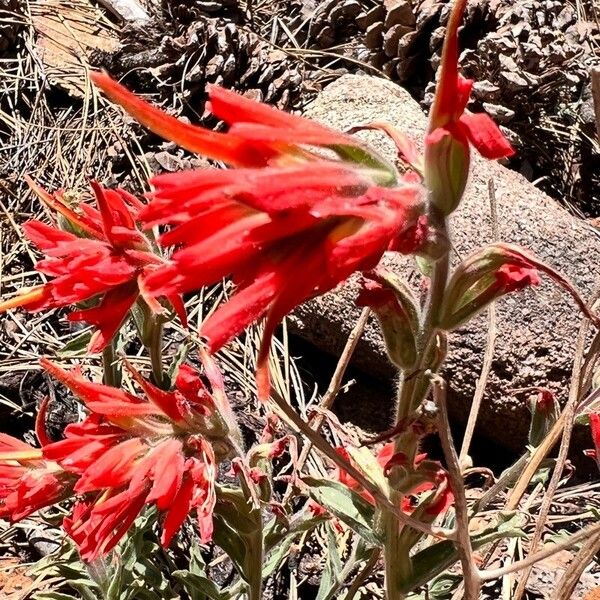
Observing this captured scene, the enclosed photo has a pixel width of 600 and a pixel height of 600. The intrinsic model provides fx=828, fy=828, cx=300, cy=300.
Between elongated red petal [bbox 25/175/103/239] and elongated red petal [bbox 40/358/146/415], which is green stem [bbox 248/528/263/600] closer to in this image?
elongated red petal [bbox 40/358/146/415]

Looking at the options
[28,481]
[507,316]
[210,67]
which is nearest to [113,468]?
[28,481]

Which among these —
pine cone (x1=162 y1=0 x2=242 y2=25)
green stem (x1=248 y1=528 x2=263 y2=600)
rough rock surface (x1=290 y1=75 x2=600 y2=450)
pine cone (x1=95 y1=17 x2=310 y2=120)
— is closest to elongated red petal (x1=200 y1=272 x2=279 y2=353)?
green stem (x1=248 y1=528 x2=263 y2=600)

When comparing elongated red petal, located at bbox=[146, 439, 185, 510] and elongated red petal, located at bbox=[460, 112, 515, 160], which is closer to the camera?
elongated red petal, located at bbox=[460, 112, 515, 160]

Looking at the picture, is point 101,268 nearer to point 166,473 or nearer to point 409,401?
point 166,473

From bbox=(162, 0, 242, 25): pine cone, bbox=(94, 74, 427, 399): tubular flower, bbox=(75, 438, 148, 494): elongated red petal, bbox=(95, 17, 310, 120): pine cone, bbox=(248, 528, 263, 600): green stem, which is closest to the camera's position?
bbox=(94, 74, 427, 399): tubular flower

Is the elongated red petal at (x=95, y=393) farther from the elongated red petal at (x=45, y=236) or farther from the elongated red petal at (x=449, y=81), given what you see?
the elongated red petal at (x=449, y=81)

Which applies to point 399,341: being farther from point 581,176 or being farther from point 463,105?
point 581,176

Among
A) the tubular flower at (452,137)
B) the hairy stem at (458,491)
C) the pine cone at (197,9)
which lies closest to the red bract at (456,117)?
the tubular flower at (452,137)
